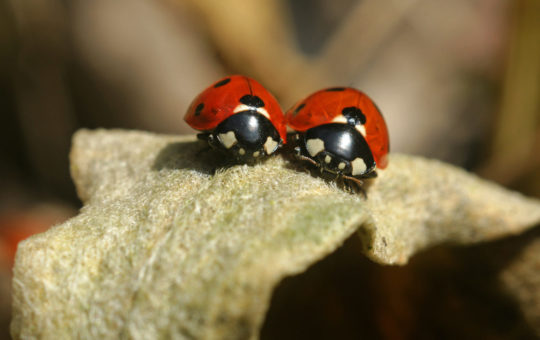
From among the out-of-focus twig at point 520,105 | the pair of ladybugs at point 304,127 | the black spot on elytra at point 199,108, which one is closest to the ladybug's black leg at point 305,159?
the pair of ladybugs at point 304,127

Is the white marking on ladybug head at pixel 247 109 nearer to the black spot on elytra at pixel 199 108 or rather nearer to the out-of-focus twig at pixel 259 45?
the black spot on elytra at pixel 199 108

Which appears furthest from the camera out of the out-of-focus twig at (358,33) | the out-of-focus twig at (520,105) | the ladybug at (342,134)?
the out-of-focus twig at (358,33)

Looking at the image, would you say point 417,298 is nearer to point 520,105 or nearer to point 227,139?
point 227,139

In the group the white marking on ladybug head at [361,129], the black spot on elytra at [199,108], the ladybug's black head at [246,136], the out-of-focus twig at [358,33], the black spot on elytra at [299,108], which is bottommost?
the out-of-focus twig at [358,33]

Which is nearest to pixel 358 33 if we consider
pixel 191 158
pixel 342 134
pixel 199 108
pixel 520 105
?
pixel 520 105

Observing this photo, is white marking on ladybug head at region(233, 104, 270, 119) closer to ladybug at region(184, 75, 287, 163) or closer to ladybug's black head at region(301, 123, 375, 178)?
ladybug at region(184, 75, 287, 163)

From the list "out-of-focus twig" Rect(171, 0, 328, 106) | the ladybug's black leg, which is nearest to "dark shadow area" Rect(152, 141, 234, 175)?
the ladybug's black leg

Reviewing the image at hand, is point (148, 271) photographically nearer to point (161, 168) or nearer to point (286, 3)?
point (161, 168)
